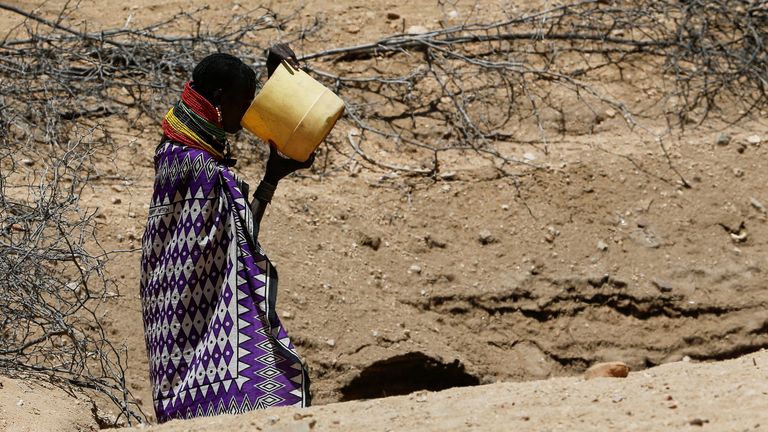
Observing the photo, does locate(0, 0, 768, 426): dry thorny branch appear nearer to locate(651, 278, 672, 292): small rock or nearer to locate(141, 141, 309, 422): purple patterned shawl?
locate(651, 278, 672, 292): small rock

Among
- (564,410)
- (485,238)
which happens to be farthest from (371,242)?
(564,410)

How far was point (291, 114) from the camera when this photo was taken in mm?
3402

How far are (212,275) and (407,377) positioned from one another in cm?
178

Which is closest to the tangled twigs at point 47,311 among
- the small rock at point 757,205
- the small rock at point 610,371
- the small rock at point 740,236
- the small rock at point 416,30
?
the small rock at point 610,371

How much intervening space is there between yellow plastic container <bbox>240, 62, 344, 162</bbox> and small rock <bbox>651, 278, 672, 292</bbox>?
7.75 ft

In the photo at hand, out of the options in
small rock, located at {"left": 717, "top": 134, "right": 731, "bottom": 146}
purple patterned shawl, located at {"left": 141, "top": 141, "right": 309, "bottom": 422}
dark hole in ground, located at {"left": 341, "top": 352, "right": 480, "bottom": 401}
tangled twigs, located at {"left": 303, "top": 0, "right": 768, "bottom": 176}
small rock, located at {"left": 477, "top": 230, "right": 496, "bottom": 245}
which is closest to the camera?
purple patterned shawl, located at {"left": 141, "top": 141, "right": 309, "bottom": 422}

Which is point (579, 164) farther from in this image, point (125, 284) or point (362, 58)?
point (125, 284)

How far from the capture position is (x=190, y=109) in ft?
11.0

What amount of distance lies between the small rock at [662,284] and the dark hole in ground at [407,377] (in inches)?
38.2

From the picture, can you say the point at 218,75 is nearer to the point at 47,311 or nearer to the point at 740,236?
the point at 47,311

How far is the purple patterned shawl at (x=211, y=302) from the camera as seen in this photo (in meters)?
3.29

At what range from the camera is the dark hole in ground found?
4844mm

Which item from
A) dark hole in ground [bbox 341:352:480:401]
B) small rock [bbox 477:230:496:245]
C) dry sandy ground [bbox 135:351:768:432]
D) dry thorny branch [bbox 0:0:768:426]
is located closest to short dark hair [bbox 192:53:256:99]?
dry sandy ground [bbox 135:351:768:432]

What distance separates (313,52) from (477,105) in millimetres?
893
